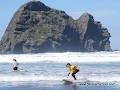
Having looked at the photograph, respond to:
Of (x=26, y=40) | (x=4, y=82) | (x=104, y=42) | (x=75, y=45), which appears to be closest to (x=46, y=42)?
(x=26, y=40)

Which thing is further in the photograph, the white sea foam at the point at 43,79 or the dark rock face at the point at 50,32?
the dark rock face at the point at 50,32

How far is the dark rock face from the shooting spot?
16512 cm

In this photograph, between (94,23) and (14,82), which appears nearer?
(14,82)

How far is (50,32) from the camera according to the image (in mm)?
169875

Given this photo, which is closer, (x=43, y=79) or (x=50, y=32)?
(x=43, y=79)

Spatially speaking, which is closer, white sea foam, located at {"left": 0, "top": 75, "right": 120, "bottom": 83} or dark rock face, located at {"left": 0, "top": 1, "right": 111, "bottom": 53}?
white sea foam, located at {"left": 0, "top": 75, "right": 120, "bottom": 83}

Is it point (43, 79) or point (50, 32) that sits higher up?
point (50, 32)

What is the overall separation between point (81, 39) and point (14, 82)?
486ft

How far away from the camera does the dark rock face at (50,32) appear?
16512 cm

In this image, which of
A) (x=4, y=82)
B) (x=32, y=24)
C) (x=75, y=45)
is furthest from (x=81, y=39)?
(x=4, y=82)

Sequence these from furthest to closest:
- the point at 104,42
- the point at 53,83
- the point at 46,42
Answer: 1. the point at 104,42
2. the point at 46,42
3. the point at 53,83

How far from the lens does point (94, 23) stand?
191875 mm

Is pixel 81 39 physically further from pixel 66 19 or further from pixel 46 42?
pixel 46 42

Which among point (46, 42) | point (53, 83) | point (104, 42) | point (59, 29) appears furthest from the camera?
point (104, 42)
